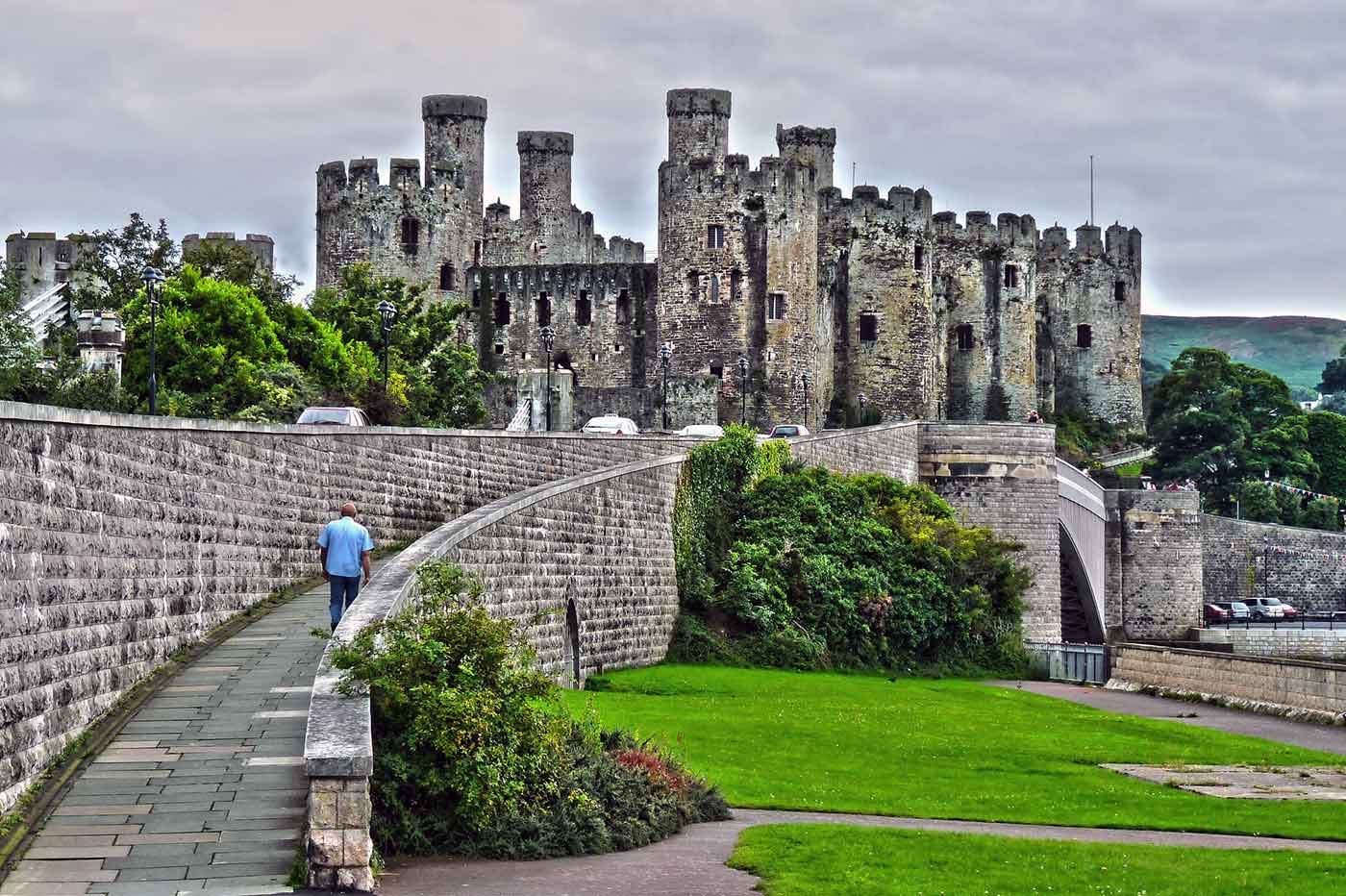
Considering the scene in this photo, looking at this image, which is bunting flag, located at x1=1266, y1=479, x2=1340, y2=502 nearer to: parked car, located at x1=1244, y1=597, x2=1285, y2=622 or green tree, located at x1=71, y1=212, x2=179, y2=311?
parked car, located at x1=1244, y1=597, x2=1285, y2=622

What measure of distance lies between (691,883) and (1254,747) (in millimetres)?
15497

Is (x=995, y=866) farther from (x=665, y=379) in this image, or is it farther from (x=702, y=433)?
(x=665, y=379)

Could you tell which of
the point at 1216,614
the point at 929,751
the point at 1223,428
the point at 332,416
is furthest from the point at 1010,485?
the point at 1223,428

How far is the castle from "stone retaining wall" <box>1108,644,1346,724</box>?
3055 cm

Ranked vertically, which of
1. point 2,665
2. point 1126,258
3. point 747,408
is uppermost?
point 1126,258

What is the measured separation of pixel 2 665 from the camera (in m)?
13.1

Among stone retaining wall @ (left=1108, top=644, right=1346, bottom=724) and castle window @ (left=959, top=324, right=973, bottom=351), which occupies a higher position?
castle window @ (left=959, top=324, right=973, bottom=351)

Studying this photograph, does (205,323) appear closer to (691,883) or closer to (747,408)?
(747,408)

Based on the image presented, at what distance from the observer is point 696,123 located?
262 feet

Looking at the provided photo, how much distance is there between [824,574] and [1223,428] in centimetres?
5811

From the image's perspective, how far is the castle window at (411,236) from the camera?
80438mm

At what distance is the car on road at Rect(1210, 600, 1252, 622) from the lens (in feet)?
241

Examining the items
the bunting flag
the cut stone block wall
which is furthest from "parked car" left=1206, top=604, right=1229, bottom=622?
the cut stone block wall

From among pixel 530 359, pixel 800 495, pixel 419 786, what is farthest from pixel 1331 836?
pixel 530 359
